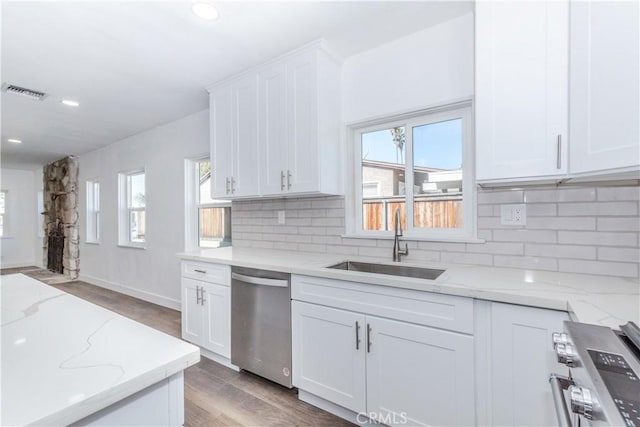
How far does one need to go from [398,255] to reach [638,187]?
4.20 ft

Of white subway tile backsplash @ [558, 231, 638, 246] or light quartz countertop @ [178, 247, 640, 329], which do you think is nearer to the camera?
light quartz countertop @ [178, 247, 640, 329]

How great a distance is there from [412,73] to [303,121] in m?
0.85

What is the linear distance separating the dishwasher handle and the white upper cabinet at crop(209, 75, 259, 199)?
728 mm

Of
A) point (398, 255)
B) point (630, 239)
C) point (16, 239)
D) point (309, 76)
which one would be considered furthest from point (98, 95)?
point (16, 239)

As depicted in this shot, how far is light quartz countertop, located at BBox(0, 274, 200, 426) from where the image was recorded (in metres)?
0.54

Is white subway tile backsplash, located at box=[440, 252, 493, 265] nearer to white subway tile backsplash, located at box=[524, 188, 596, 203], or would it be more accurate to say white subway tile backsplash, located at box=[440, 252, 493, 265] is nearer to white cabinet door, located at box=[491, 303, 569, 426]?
white subway tile backsplash, located at box=[524, 188, 596, 203]

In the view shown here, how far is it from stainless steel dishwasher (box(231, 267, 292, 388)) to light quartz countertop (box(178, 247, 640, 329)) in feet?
0.53

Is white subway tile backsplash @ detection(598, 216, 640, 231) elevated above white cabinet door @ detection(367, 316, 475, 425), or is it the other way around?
white subway tile backsplash @ detection(598, 216, 640, 231)

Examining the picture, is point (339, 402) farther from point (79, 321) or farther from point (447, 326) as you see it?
point (79, 321)

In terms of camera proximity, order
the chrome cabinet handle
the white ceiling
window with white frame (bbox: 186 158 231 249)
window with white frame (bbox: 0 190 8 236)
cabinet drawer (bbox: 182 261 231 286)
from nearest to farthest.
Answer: the chrome cabinet handle
the white ceiling
cabinet drawer (bbox: 182 261 231 286)
window with white frame (bbox: 186 158 231 249)
window with white frame (bbox: 0 190 8 236)

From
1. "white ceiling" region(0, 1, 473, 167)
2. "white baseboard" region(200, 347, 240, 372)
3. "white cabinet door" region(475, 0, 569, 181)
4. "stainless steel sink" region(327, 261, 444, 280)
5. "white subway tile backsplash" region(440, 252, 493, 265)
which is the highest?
"white ceiling" region(0, 1, 473, 167)

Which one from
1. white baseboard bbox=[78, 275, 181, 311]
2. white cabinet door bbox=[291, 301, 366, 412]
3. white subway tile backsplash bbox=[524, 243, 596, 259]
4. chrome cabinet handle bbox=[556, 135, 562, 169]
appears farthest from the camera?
white baseboard bbox=[78, 275, 181, 311]

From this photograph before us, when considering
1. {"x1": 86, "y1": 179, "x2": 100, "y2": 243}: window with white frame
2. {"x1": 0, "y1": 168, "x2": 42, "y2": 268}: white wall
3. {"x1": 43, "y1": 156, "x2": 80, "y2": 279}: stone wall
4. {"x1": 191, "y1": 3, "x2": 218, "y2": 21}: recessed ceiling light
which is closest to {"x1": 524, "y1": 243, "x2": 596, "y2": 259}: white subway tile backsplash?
{"x1": 191, "y1": 3, "x2": 218, "y2": 21}: recessed ceiling light

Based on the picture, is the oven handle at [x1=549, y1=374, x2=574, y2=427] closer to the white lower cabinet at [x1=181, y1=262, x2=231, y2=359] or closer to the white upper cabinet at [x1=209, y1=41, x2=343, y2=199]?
the white upper cabinet at [x1=209, y1=41, x2=343, y2=199]
